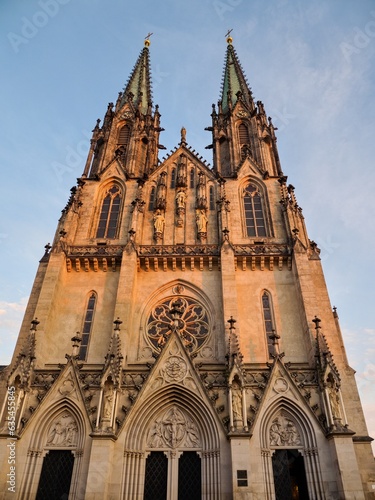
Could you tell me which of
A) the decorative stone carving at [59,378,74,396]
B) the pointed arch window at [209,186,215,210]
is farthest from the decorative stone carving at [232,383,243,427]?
the pointed arch window at [209,186,215,210]

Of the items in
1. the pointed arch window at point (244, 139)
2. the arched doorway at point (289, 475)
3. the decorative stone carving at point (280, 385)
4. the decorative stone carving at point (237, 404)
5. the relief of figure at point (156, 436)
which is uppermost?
the pointed arch window at point (244, 139)

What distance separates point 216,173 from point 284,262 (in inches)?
288

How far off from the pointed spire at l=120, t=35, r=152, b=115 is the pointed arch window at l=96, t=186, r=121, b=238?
376 inches

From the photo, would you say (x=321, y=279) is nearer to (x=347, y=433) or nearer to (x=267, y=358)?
(x=267, y=358)

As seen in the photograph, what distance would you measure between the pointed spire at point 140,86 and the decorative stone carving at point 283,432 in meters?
23.7

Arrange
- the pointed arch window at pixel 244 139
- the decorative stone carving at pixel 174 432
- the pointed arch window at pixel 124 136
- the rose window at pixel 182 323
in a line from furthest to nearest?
the pointed arch window at pixel 124 136, the pointed arch window at pixel 244 139, the rose window at pixel 182 323, the decorative stone carving at pixel 174 432

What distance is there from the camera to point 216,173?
77.1 feet

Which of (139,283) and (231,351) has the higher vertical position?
(139,283)

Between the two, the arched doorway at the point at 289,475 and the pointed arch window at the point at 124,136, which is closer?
the arched doorway at the point at 289,475

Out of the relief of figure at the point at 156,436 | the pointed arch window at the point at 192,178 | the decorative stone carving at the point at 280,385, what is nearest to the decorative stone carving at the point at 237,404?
the decorative stone carving at the point at 280,385

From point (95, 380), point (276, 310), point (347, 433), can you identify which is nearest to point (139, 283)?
point (95, 380)

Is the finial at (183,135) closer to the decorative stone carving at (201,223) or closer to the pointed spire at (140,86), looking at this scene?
the pointed spire at (140,86)

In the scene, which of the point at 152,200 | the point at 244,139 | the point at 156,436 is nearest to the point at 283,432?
the point at 156,436

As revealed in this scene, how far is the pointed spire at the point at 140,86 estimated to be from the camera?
100 ft
